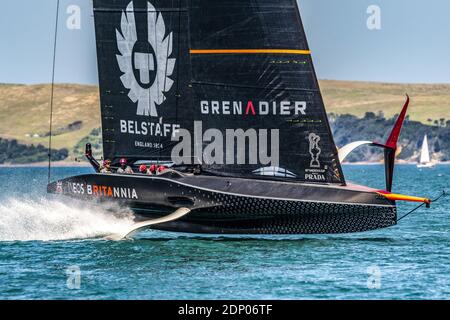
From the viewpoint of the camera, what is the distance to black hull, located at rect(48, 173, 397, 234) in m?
30.6

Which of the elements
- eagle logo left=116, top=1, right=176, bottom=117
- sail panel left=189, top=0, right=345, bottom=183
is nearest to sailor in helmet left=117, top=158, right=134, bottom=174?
eagle logo left=116, top=1, right=176, bottom=117

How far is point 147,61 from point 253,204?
6.69 metres

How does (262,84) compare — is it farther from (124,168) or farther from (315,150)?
(124,168)

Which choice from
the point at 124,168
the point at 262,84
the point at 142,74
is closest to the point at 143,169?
the point at 124,168

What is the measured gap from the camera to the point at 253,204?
3075cm

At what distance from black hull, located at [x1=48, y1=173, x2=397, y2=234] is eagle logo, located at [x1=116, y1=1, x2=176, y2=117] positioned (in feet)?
11.3

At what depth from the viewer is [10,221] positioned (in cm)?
3603

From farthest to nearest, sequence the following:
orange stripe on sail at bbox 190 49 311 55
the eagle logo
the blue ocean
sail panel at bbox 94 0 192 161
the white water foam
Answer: the eagle logo → sail panel at bbox 94 0 192 161 → the white water foam → orange stripe on sail at bbox 190 49 311 55 → the blue ocean

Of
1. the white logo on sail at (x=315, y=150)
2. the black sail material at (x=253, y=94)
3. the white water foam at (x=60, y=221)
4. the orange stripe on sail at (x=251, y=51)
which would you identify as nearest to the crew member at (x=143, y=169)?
the black sail material at (x=253, y=94)

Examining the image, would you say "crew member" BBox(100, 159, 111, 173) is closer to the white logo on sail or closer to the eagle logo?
the eagle logo

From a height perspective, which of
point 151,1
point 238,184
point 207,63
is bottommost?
point 238,184

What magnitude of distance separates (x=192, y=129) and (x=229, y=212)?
3.58 metres
